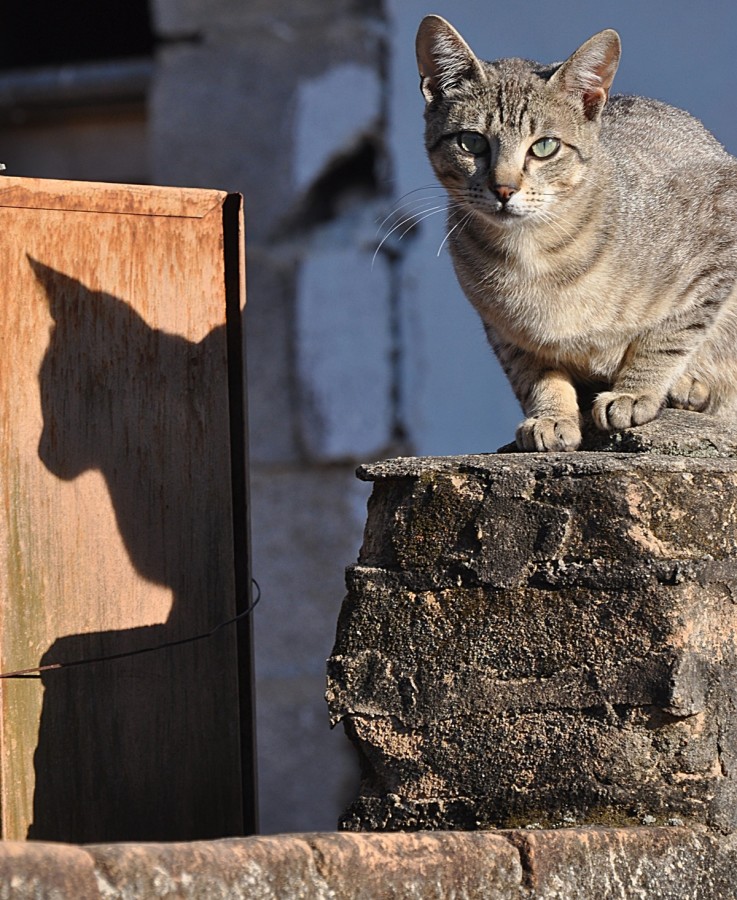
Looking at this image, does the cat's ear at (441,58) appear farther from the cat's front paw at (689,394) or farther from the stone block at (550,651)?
the stone block at (550,651)

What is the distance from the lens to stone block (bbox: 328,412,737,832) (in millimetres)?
1845

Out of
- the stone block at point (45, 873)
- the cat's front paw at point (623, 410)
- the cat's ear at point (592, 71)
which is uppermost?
the cat's ear at point (592, 71)

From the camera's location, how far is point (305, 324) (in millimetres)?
5094

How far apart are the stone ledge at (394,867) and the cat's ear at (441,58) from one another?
1.67 metres

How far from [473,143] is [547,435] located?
2.21 ft

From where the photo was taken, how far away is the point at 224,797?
232 centimetres

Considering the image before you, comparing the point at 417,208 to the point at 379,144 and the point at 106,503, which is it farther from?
the point at 106,503

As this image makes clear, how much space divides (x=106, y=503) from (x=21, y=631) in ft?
0.84

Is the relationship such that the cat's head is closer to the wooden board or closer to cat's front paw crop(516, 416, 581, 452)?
cat's front paw crop(516, 416, 581, 452)

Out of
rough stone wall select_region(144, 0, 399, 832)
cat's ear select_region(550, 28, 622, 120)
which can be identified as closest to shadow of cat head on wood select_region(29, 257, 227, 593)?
cat's ear select_region(550, 28, 622, 120)

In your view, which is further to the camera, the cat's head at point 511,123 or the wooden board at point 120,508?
the cat's head at point 511,123

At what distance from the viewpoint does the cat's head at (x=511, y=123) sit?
2.67 meters

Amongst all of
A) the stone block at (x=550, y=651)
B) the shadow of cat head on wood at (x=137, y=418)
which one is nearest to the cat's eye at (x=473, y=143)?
the shadow of cat head on wood at (x=137, y=418)

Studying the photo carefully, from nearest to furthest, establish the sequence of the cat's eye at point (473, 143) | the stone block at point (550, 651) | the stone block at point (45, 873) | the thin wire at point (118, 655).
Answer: the stone block at point (45, 873)
the stone block at point (550, 651)
the thin wire at point (118, 655)
the cat's eye at point (473, 143)
